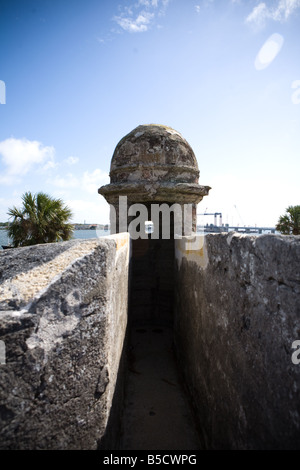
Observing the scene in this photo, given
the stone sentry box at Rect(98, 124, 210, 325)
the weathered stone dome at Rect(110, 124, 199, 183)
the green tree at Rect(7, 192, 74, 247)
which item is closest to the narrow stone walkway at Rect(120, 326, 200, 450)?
the stone sentry box at Rect(98, 124, 210, 325)

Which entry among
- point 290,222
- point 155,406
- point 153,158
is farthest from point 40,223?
point 290,222

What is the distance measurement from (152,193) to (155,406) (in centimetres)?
327

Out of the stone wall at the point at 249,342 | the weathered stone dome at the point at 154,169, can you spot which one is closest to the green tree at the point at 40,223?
the weathered stone dome at the point at 154,169

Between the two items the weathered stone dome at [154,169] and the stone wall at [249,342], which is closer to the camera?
the stone wall at [249,342]

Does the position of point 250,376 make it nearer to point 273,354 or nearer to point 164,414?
point 273,354

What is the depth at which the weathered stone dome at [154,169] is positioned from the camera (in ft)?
16.2

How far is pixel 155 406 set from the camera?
277cm

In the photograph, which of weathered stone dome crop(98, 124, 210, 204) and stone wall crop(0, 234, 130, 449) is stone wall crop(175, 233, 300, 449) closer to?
stone wall crop(0, 234, 130, 449)

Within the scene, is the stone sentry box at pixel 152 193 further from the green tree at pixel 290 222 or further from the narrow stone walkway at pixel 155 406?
the green tree at pixel 290 222

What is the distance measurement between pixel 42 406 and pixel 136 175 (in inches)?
171

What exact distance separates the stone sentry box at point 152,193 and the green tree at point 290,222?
31.8 feet

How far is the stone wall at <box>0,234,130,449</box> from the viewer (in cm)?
106

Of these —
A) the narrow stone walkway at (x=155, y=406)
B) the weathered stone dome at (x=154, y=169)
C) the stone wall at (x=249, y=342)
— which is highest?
the weathered stone dome at (x=154, y=169)
